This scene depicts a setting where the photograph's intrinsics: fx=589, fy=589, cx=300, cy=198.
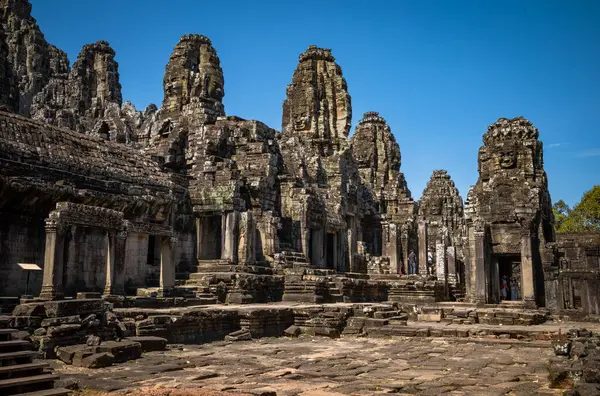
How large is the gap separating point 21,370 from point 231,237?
51.3 ft

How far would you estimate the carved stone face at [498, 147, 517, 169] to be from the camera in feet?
79.5

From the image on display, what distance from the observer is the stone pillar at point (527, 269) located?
21.7 m

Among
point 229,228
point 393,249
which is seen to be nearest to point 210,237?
point 229,228

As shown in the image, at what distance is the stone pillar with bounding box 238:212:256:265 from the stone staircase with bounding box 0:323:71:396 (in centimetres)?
1473

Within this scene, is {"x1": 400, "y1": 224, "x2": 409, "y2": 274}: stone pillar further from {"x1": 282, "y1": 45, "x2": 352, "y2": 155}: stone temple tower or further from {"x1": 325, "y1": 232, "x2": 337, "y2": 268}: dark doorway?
{"x1": 282, "y1": 45, "x2": 352, "y2": 155}: stone temple tower

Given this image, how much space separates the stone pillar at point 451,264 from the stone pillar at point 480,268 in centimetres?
664

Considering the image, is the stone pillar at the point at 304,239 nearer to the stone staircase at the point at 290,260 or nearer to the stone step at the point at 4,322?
the stone staircase at the point at 290,260

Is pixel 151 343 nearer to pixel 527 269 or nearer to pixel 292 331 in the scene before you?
pixel 292 331

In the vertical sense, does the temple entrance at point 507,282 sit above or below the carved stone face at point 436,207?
below

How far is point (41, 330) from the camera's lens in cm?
1062

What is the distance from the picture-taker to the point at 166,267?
744 inches

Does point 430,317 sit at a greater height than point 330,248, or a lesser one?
lesser

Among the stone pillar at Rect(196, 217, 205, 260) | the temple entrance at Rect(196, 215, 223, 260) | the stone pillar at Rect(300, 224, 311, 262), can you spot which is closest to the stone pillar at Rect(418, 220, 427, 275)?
the stone pillar at Rect(300, 224, 311, 262)

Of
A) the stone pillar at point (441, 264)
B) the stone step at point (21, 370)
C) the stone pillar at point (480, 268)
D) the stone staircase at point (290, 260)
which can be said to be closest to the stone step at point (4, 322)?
the stone step at point (21, 370)
